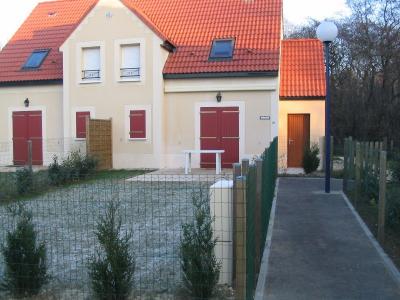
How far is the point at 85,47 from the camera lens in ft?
69.6

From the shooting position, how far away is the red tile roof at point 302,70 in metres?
20.8

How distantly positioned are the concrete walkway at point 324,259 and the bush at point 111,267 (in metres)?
1.50

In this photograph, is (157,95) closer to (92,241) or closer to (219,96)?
(219,96)

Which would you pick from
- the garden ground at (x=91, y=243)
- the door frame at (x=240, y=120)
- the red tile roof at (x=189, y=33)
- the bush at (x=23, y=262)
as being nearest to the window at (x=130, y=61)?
the red tile roof at (x=189, y=33)

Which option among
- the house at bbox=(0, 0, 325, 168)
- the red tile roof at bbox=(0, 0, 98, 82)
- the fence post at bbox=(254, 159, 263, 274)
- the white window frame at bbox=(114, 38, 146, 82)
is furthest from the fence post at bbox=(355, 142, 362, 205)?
the red tile roof at bbox=(0, 0, 98, 82)

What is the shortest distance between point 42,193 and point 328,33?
8.45 meters

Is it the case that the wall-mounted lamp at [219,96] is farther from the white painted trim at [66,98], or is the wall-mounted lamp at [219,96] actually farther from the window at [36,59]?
the window at [36,59]

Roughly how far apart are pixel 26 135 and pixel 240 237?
19445mm

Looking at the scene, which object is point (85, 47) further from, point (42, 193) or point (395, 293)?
point (395, 293)

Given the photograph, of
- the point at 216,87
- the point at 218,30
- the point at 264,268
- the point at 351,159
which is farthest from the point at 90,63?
the point at 264,268

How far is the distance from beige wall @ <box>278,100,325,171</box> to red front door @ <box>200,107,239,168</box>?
2012 millimetres

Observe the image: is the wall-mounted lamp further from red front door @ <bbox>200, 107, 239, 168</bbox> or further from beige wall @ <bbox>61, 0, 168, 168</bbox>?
beige wall @ <bbox>61, 0, 168, 168</bbox>

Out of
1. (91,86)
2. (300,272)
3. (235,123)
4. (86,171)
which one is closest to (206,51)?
(235,123)

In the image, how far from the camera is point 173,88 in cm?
2059
